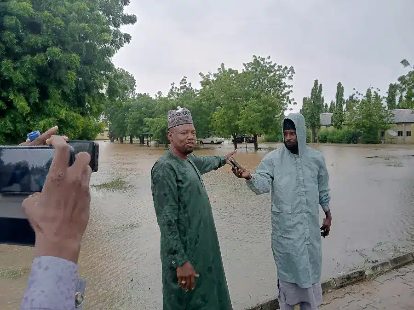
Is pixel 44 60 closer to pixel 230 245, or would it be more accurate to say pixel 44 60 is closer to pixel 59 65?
pixel 59 65

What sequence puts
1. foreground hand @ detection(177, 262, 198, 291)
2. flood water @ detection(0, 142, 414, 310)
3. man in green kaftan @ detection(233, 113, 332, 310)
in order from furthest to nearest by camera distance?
flood water @ detection(0, 142, 414, 310)
man in green kaftan @ detection(233, 113, 332, 310)
foreground hand @ detection(177, 262, 198, 291)

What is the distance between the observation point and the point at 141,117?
44.8m

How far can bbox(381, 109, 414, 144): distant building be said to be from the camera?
167 feet

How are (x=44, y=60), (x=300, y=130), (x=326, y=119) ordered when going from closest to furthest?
(x=300, y=130)
(x=44, y=60)
(x=326, y=119)

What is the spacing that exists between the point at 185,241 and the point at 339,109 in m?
57.0

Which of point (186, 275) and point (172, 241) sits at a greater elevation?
point (172, 241)

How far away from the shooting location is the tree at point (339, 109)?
51719 millimetres

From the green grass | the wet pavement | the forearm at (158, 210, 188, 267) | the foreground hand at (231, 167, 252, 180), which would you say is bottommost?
the green grass

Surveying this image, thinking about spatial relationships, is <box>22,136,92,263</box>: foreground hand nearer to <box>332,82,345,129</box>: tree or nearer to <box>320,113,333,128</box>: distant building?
<box>332,82,345,129</box>: tree

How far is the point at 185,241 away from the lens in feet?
8.39

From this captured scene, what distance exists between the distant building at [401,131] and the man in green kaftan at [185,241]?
2078 inches

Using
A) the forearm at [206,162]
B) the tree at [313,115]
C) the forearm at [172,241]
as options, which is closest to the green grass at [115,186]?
the forearm at [206,162]

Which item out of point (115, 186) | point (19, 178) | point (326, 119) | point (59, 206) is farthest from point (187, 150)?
point (326, 119)

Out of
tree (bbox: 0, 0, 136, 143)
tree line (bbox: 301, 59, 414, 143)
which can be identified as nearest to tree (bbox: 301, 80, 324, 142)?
tree line (bbox: 301, 59, 414, 143)
